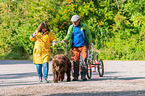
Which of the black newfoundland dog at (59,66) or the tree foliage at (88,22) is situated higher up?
the tree foliage at (88,22)

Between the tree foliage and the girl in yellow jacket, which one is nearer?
the girl in yellow jacket

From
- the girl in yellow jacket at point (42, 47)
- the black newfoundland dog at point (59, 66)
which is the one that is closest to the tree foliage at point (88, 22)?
the girl in yellow jacket at point (42, 47)

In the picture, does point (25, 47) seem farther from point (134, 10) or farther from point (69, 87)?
point (69, 87)

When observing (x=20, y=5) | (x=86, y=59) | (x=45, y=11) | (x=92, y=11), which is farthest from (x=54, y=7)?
(x=86, y=59)

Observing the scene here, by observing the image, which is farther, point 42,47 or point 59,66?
point 42,47

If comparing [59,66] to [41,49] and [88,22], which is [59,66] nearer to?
[41,49]

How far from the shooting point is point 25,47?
27141 millimetres

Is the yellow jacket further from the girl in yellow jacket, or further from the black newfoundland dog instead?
the black newfoundland dog

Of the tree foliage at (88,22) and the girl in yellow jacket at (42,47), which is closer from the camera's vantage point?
the girl in yellow jacket at (42,47)

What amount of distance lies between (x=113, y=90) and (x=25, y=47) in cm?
1920

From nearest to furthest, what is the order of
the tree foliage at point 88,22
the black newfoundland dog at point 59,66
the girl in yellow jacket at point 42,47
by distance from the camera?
1. the black newfoundland dog at point 59,66
2. the girl in yellow jacket at point 42,47
3. the tree foliage at point 88,22

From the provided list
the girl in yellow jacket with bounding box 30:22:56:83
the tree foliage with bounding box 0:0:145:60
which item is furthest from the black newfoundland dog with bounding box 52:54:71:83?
the tree foliage with bounding box 0:0:145:60

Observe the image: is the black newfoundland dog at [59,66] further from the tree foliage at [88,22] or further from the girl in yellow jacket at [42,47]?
the tree foliage at [88,22]

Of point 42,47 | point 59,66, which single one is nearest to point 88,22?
point 42,47
